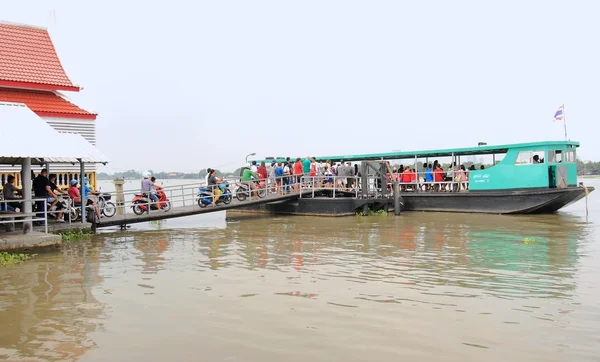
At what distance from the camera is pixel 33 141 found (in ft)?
42.1

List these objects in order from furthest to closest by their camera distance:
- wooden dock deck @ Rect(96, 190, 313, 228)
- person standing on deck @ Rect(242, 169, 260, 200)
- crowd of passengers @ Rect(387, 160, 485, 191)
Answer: crowd of passengers @ Rect(387, 160, 485, 191) < person standing on deck @ Rect(242, 169, 260, 200) < wooden dock deck @ Rect(96, 190, 313, 228)

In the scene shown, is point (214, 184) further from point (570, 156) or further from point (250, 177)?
point (570, 156)

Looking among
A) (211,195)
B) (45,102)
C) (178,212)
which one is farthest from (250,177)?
(45,102)

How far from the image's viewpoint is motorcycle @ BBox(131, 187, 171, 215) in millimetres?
17312

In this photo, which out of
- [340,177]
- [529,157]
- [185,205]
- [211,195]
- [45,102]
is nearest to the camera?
[211,195]

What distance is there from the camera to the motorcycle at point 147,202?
17.3m

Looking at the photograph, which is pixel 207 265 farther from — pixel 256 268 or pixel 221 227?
pixel 221 227

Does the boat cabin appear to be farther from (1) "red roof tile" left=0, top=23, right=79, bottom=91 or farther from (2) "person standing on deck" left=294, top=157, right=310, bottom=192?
(1) "red roof tile" left=0, top=23, right=79, bottom=91

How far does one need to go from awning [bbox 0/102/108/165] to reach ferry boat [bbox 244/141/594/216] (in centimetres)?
968

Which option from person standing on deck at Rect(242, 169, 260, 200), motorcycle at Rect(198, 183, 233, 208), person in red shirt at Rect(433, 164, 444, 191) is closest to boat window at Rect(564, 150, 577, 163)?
person in red shirt at Rect(433, 164, 444, 191)

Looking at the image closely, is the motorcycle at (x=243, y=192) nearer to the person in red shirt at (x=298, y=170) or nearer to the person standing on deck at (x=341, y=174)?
the person in red shirt at (x=298, y=170)

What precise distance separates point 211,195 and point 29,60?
885 cm

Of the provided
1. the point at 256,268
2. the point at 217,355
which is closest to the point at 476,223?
the point at 256,268

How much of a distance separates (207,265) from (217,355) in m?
5.01
